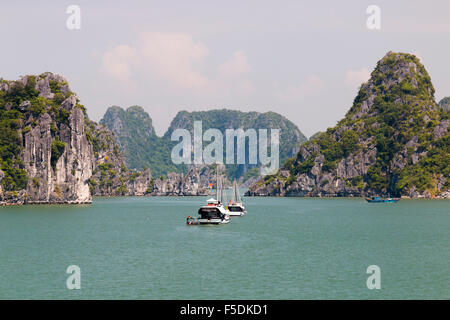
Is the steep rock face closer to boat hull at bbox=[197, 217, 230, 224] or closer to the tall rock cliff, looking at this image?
the tall rock cliff

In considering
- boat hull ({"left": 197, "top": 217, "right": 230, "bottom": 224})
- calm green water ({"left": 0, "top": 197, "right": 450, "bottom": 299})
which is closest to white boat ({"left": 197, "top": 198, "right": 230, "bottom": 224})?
boat hull ({"left": 197, "top": 217, "right": 230, "bottom": 224})

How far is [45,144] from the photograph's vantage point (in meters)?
179

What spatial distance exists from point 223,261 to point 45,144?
131145 millimetres

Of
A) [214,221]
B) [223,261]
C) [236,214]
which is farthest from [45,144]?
[223,261]

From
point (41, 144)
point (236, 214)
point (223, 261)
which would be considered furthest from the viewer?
point (41, 144)

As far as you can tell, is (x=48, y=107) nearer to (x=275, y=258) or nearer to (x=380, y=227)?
(x=380, y=227)

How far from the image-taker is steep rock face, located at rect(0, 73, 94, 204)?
174750 millimetres

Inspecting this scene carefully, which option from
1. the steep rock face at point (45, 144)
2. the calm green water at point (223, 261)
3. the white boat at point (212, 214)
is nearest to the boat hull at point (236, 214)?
the white boat at point (212, 214)

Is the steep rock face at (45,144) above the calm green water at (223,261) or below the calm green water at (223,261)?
above

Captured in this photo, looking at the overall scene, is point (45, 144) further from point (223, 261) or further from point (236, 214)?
point (223, 261)

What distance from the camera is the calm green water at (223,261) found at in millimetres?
48469

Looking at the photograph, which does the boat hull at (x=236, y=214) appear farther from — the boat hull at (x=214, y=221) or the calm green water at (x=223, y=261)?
the calm green water at (x=223, y=261)

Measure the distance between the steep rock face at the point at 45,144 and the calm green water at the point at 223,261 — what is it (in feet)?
231

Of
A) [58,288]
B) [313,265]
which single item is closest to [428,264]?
[313,265]
